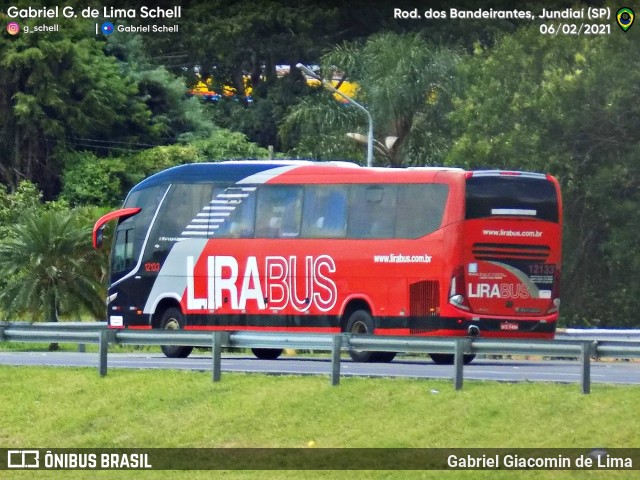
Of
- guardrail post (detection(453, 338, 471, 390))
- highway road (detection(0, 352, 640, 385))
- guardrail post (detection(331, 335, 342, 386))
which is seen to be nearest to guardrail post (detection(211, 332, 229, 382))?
highway road (detection(0, 352, 640, 385))

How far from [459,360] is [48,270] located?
768 inches

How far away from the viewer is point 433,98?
1764 inches

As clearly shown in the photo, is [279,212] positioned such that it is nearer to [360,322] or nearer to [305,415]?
[360,322]

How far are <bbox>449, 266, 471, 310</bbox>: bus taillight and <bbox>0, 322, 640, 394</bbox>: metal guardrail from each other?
19.4 ft

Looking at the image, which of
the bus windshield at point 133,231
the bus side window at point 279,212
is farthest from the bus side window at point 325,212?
the bus windshield at point 133,231

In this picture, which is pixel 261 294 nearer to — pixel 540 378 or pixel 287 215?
pixel 287 215

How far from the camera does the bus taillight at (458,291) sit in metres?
23.7

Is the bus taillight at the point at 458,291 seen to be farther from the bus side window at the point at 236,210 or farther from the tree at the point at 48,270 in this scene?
the tree at the point at 48,270

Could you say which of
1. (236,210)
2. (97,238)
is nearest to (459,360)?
(236,210)

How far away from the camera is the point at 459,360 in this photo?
16.3 m

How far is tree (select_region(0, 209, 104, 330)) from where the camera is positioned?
34.0 m

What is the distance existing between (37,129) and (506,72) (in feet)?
71.1

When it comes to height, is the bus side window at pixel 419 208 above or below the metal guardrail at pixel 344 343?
above

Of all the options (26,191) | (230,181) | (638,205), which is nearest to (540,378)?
(230,181)
